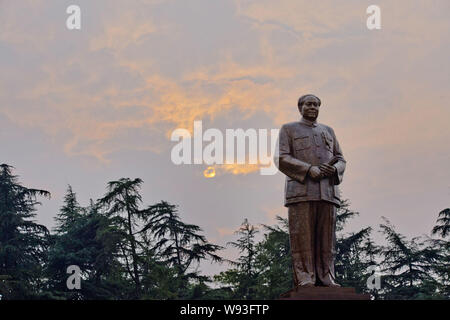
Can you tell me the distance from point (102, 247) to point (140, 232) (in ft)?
7.04

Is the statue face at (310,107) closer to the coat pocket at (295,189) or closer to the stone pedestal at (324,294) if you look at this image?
the coat pocket at (295,189)

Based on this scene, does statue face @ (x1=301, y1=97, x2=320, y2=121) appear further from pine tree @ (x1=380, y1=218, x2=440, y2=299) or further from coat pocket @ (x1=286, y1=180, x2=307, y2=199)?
pine tree @ (x1=380, y1=218, x2=440, y2=299)

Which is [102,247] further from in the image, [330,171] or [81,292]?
[330,171]

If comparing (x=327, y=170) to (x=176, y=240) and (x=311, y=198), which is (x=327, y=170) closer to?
(x=311, y=198)

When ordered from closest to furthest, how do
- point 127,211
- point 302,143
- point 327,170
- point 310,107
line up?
1. point 327,170
2. point 302,143
3. point 310,107
4. point 127,211

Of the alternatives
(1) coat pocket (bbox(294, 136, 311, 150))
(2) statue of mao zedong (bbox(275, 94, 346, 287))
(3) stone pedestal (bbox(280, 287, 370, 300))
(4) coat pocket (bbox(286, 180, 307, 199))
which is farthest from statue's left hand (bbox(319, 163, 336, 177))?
(3) stone pedestal (bbox(280, 287, 370, 300))

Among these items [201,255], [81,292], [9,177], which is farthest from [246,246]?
[9,177]

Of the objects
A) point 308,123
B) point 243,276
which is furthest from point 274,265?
point 308,123

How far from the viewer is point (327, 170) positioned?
39.0 ft

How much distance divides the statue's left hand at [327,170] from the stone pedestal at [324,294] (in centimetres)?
196

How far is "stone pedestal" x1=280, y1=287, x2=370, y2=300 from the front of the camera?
10828 millimetres

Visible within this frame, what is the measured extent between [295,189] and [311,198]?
32 cm

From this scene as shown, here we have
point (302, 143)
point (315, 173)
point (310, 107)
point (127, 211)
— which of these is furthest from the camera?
point (127, 211)

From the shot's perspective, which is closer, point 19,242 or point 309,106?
point 309,106
